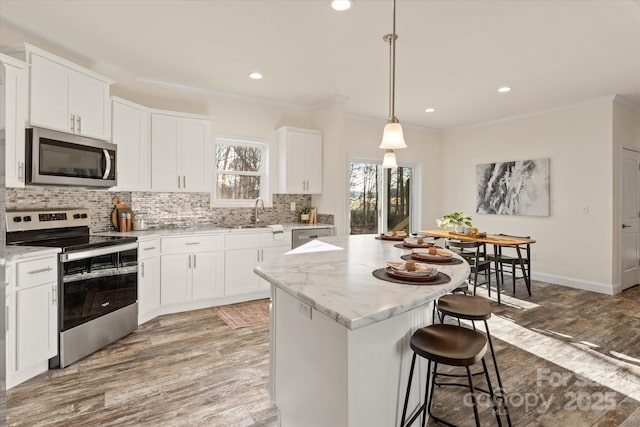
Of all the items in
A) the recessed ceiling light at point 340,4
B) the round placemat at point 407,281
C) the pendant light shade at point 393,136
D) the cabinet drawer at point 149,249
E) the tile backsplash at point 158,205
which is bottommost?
the cabinet drawer at point 149,249

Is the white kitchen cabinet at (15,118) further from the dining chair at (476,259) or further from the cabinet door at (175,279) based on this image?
the dining chair at (476,259)

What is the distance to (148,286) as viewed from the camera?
3.52 metres

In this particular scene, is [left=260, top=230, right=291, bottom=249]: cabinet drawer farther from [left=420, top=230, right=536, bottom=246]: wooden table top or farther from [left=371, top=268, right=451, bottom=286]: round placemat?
[left=371, top=268, right=451, bottom=286]: round placemat

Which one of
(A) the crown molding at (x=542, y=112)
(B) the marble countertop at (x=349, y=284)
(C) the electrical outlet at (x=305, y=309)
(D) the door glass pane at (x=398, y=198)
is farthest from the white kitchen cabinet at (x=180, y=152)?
(A) the crown molding at (x=542, y=112)

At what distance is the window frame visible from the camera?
4.61 metres

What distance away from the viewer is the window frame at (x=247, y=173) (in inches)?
182

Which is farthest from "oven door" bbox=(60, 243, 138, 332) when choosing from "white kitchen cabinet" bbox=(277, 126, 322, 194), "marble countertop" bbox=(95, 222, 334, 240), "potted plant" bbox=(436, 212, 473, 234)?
"potted plant" bbox=(436, 212, 473, 234)

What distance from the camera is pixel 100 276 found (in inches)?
114

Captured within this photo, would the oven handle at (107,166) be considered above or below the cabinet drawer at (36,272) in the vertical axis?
above

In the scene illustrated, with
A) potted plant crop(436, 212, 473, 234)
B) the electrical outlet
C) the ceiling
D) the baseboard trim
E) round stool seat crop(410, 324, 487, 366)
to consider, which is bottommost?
the baseboard trim

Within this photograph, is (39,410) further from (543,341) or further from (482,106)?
(482,106)

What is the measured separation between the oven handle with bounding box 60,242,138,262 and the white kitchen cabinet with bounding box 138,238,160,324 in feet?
0.64

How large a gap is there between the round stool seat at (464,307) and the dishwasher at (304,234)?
267 centimetres

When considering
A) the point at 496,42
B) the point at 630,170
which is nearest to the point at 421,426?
the point at 496,42
